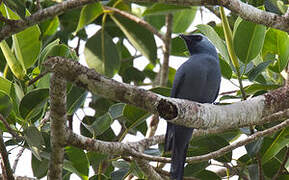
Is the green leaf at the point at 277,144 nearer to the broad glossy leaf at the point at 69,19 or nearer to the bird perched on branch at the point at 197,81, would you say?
the bird perched on branch at the point at 197,81

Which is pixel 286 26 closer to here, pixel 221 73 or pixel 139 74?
pixel 221 73

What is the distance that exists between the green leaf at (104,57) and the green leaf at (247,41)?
124 centimetres

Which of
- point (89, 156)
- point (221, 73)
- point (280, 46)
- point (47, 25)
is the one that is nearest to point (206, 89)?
point (221, 73)

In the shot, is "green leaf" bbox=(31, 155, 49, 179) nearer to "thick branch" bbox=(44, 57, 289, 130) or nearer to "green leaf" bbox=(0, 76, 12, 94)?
"green leaf" bbox=(0, 76, 12, 94)

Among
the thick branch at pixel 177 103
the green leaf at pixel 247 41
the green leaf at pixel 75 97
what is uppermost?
the green leaf at pixel 247 41

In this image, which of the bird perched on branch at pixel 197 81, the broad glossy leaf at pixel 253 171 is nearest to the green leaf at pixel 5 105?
the bird perched on branch at pixel 197 81

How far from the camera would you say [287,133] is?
3.44 metres

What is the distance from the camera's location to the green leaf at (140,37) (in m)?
4.14

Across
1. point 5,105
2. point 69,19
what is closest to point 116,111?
point 5,105

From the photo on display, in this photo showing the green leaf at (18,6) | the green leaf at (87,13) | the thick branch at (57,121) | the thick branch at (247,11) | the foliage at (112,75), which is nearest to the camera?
the thick branch at (57,121)

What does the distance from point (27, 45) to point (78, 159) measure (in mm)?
787

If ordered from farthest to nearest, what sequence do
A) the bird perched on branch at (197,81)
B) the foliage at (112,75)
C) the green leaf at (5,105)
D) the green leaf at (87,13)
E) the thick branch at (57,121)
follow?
1. the bird perched on branch at (197,81)
2. the green leaf at (87,13)
3. the foliage at (112,75)
4. the green leaf at (5,105)
5. the thick branch at (57,121)

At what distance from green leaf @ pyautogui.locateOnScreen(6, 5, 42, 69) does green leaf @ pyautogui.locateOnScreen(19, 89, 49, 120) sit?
0.38 m

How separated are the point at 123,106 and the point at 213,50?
103cm
